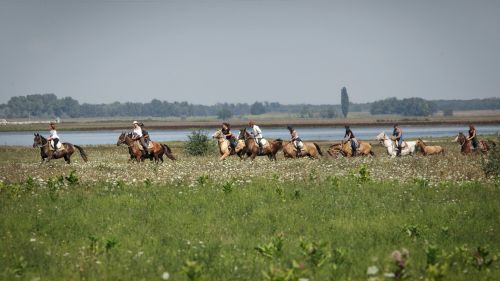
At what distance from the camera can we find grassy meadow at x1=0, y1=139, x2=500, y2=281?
650cm

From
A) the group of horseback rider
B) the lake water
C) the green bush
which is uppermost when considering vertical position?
the group of horseback rider

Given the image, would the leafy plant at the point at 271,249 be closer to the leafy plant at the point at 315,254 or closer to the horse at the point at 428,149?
the leafy plant at the point at 315,254

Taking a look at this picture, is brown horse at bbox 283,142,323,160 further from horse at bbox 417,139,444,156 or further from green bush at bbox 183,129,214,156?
green bush at bbox 183,129,214,156

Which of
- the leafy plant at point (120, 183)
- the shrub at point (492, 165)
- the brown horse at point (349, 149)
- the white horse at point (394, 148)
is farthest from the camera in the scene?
the brown horse at point (349, 149)

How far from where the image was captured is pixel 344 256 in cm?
690

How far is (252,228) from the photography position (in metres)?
9.42

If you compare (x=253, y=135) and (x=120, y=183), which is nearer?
(x=120, y=183)

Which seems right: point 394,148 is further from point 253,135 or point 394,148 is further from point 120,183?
point 120,183

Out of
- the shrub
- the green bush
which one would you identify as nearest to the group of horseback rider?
the shrub

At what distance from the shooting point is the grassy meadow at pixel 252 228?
21.3 feet

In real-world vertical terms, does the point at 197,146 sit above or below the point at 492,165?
below

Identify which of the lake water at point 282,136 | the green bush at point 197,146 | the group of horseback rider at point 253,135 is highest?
the group of horseback rider at point 253,135

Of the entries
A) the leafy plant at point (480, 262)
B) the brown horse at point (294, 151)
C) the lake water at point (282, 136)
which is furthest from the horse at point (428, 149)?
the lake water at point (282, 136)

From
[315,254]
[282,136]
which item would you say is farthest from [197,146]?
[282,136]
